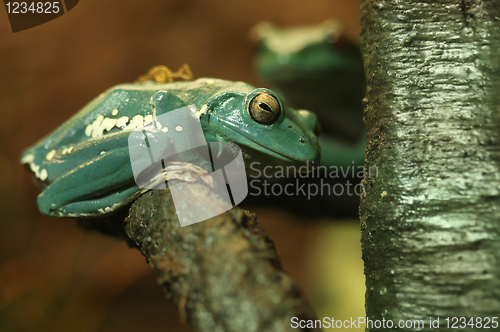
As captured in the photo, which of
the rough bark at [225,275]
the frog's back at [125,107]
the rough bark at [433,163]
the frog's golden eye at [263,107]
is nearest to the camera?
the rough bark at [225,275]

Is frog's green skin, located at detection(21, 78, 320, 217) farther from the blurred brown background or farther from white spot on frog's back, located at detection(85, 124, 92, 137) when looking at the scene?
the blurred brown background

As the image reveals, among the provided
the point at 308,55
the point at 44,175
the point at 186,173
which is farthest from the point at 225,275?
the point at 308,55

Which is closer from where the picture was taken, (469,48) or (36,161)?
(469,48)

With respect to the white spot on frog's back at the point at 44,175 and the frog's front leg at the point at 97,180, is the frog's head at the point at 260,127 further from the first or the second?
the white spot on frog's back at the point at 44,175

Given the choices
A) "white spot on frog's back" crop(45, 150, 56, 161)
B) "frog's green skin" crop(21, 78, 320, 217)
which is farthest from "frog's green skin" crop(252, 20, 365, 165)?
"white spot on frog's back" crop(45, 150, 56, 161)

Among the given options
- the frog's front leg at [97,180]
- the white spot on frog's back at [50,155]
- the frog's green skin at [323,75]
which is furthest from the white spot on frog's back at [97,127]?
the frog's green skin at [323,75]

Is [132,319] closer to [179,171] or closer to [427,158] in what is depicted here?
[179,171]

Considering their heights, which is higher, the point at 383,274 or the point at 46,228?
the point at 383,274

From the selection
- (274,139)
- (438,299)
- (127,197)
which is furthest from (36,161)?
(438,299)
